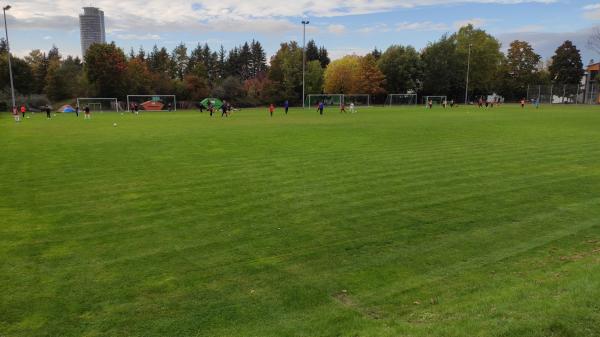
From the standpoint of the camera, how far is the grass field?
4.25m

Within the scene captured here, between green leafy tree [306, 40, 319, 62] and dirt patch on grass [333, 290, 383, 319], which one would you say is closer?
dirt patch on grass [333, 290, 383, 319]

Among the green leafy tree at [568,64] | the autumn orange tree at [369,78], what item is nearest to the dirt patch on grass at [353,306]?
the autumn orange tree at [369,78]

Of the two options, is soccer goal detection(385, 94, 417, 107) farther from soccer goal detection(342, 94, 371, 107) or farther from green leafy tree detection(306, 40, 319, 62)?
green leafy tree detection(306, 40, 319, 62)

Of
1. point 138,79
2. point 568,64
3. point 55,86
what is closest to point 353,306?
point 138,79

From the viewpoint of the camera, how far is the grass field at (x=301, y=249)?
4.25 meters

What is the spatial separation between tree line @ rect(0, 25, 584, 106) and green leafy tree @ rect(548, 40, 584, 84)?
7.7 inches

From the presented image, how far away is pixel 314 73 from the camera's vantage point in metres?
81.2

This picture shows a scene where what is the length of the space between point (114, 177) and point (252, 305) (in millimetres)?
8004

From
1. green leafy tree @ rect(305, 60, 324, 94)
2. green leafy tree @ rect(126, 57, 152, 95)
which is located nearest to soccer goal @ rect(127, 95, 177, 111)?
green leafy tree @ rect(126, 57, 152, 95)

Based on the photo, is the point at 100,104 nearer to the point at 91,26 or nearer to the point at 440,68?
the point at 440,68

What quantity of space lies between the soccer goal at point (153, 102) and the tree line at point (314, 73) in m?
6.74

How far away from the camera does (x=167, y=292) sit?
16.2ft

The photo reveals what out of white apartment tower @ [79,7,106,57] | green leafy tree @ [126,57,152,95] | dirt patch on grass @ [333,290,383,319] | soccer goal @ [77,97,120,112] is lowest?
dirt patch on grass @ [333,290,383,319]

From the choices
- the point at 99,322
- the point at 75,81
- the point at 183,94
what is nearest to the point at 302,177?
the point at 99,322
